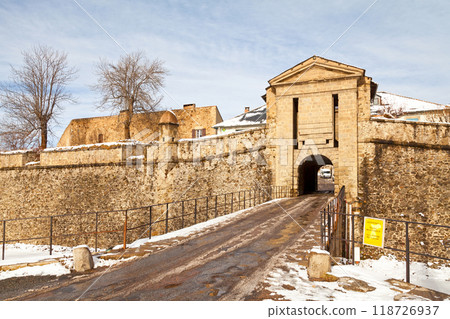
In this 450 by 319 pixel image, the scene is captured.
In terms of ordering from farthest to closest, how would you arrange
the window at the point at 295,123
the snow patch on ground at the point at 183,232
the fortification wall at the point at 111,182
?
the fortification wall at the point at 111,182 < the window at the point at 295,123 < the snow patch on ground at the point at 183,232

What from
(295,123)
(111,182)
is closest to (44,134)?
(111,182)

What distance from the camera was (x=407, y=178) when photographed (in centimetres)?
1800

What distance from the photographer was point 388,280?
21.7ft

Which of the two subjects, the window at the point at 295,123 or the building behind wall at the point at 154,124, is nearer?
the window at the point at 295,123

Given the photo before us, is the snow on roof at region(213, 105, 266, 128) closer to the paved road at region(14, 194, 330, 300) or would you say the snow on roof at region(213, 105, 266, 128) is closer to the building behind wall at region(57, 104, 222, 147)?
the building behind wall at region(57, 104, 222, 147)

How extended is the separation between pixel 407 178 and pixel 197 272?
1554 cm

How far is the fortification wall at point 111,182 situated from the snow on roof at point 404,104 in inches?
795

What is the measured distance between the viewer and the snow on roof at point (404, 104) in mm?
32331

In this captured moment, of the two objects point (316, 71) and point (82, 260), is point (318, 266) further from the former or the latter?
point (316, 71)

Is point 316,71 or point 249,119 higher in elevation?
point 316,71

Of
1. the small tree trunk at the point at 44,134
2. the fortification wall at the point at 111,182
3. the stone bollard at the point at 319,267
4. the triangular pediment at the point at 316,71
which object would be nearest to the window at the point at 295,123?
the triangular pediment at the point at 316,71

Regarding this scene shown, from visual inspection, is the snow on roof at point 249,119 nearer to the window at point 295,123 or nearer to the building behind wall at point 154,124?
the building behind wall at point 154,124

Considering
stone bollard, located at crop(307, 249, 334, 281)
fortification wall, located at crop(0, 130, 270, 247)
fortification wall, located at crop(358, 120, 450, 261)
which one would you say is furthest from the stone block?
fortification wall, located at crop(0, 130, 270, 247)

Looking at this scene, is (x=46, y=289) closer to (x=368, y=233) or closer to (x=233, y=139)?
(x=368, y=233)
